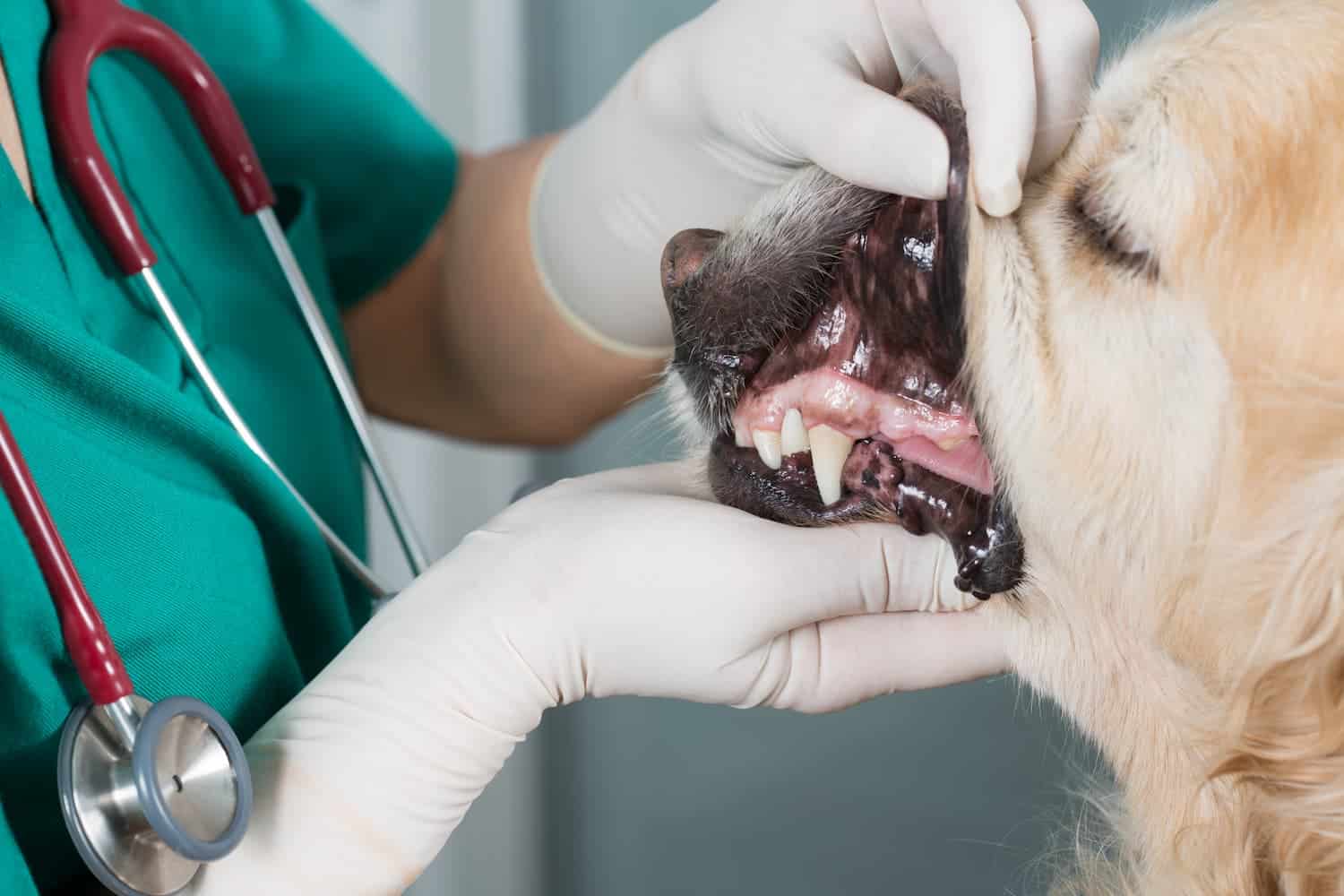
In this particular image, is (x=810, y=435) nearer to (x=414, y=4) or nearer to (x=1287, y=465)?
(x=1287, y=465)

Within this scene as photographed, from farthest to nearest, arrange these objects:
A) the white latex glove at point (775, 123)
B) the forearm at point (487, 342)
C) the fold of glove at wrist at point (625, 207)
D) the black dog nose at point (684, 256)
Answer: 1. the forearm at point (487, 342)
2. the fold of glove at wrist at point (625, 207)
3. the black dog nose at point (684, 256)
4. the white latex glove at point (775, 123)

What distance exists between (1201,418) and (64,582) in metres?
0.50

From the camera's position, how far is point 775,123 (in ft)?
2.22

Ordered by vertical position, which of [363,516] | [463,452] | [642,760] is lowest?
[642,760]

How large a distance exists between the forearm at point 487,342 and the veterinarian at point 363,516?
0.27 ft

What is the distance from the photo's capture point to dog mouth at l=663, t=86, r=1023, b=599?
1.98 ft

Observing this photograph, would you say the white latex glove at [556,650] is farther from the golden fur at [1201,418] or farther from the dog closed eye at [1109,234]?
the dog closed eye at [1109,234]

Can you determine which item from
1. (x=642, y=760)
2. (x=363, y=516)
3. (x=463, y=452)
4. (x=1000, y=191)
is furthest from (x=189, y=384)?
(x=642, y=760)

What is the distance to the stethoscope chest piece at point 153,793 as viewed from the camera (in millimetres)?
454

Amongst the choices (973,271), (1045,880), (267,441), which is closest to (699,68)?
(973,271)

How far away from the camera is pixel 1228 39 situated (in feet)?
1.78

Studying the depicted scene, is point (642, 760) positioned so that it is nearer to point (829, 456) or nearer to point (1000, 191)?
point (829, 456)

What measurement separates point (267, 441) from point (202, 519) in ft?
0.46

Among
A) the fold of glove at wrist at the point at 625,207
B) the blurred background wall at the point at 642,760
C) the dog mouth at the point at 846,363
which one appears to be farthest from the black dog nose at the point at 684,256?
the blurred background wall at the point at 642,760
